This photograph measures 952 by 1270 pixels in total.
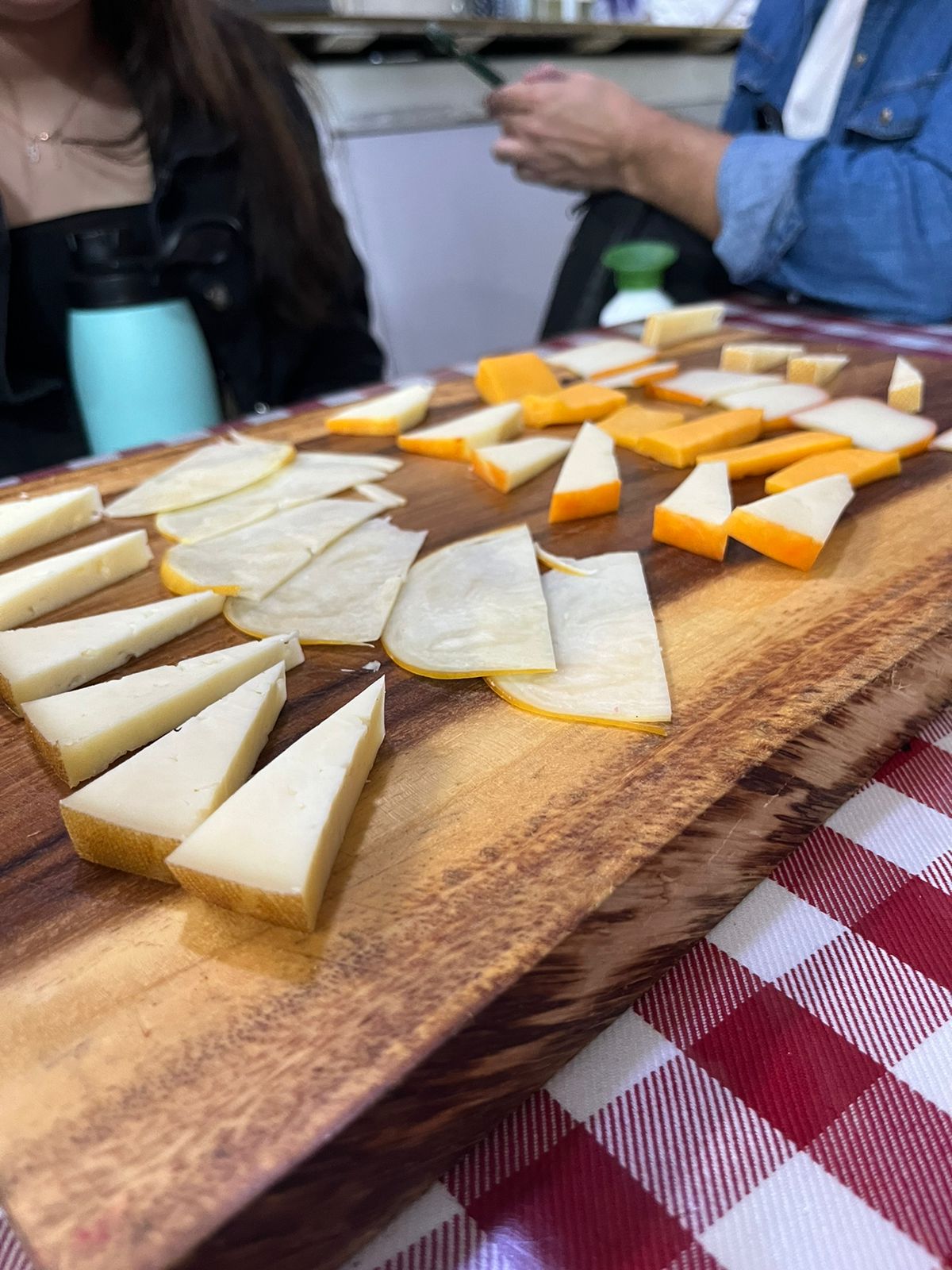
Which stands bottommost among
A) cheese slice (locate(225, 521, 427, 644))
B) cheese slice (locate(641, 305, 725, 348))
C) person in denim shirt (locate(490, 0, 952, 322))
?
cheese slice (locate(225, 521, 427, 644))

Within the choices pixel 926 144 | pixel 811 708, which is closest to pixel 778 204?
pixel 926 144

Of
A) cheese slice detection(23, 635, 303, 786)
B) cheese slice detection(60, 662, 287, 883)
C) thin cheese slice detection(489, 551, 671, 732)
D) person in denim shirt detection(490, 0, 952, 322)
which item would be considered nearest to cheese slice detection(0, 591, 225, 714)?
cheese slice detection(23, 635, 303, 786)

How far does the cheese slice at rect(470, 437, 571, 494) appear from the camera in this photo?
3.75 feet

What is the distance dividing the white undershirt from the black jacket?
110cm

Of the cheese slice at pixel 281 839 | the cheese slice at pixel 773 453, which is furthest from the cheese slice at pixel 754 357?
the cheese slice at pixel 281 839

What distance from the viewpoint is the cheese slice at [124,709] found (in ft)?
2.23

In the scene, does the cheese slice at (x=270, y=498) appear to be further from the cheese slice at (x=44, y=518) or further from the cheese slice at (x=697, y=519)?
the cheese slice at (x=697, y=519)

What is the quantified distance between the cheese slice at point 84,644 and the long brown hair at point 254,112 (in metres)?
1.06

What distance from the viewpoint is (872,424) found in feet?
3.90

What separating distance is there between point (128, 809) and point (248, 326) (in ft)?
4.31

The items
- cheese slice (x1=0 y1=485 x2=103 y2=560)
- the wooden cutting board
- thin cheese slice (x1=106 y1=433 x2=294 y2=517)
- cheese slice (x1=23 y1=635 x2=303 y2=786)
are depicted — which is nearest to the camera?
the wooden cutting board

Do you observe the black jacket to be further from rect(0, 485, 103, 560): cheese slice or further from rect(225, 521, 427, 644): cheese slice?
rect(225, 521, 427, 644): cheese slice

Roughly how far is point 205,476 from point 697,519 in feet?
2.09

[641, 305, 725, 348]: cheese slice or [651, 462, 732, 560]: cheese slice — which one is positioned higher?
[641, 305, 725, 348]: cheese slice
